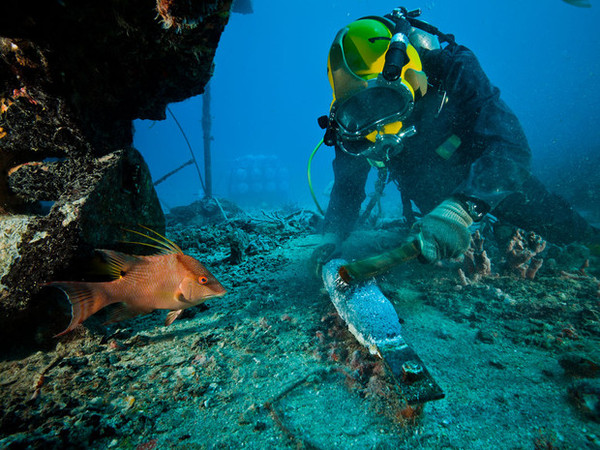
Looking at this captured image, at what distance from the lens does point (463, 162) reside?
13.8 feet

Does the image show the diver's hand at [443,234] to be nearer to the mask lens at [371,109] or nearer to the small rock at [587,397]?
the small rock at [587,397]

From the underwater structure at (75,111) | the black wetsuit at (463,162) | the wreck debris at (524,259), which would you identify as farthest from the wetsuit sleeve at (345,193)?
the underwater structure at (75,111)

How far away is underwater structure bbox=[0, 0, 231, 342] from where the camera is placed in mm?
1727

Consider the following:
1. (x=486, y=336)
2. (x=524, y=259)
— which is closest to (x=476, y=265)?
(x=524, y=259)

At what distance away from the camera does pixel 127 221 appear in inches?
87.0

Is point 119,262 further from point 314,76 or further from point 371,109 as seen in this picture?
point 314,76

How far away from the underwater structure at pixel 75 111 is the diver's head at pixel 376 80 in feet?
6.29

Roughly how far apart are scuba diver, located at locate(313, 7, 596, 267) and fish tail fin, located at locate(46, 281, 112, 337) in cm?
231

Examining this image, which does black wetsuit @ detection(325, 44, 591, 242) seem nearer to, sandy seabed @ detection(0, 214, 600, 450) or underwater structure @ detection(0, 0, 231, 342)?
sandy seabed @ detection(0, 214, 600, 450)

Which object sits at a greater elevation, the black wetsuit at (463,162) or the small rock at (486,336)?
the black wetsuit at (463,162)

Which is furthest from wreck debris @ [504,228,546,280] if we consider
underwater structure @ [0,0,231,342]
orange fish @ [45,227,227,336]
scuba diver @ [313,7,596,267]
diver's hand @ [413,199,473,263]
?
Answer: underwater structure @ [0,0,231,342]

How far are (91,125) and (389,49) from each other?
3.46m

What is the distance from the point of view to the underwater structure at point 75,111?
1.73 meters

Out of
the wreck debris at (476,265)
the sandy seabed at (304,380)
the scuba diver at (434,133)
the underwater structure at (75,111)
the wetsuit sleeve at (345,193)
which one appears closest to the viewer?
the sandy seabed at (304,380)
